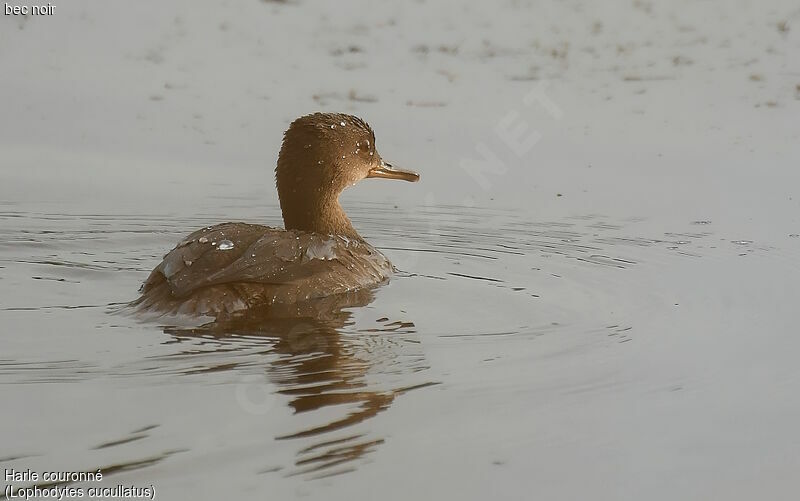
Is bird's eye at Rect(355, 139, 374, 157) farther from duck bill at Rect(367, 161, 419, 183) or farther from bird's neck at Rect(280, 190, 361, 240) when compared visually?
bird's neck at Rect(280, 190, 361, 240)

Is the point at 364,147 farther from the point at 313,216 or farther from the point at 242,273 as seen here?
the point at 242,273

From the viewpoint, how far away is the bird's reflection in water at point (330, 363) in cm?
446

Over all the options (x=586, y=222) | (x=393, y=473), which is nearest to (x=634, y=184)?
(x=586, y=222)

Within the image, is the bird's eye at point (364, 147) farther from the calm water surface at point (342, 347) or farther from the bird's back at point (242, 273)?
the bird's back at point (242, 273)

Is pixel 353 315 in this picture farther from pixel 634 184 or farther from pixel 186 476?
pixel 634 184

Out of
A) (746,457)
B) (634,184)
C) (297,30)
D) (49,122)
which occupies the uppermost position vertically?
(297,30)

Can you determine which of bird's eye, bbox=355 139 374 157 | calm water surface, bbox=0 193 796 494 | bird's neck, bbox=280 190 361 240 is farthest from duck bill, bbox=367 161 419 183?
bird's neck, bbox=280 190 361 240

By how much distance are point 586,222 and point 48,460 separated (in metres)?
5.77

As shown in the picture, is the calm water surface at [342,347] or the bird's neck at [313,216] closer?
the calm water surface at [342,347]

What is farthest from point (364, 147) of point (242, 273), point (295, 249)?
point (242, 273)

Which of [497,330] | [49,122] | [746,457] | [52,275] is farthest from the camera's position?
[49,122]

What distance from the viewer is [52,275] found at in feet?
25.0

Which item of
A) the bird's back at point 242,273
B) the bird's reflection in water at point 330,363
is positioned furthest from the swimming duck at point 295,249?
the bird's reflection in water at point 330,363

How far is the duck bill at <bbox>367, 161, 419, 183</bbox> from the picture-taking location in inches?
344
